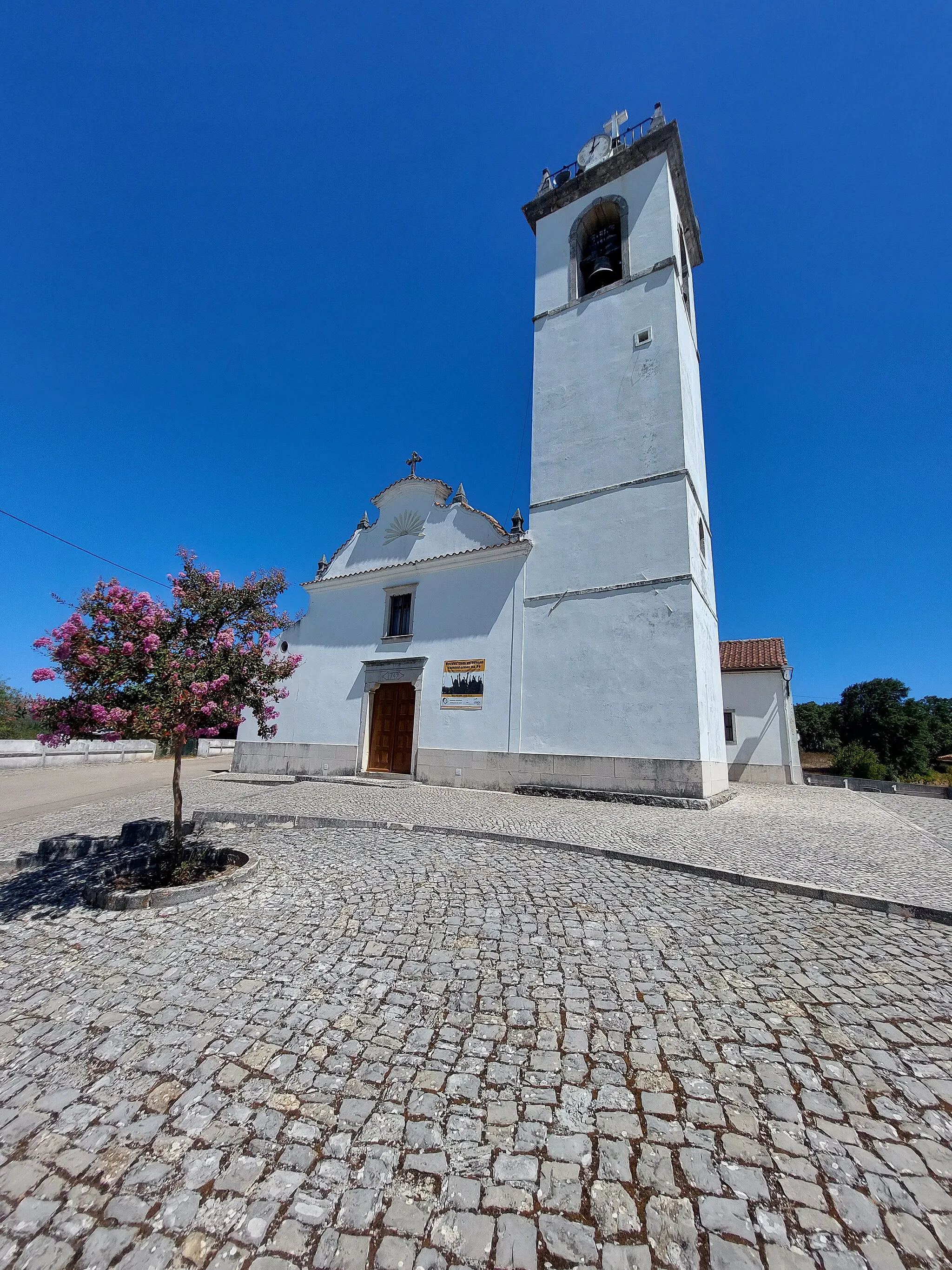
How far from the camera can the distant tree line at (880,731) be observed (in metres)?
33.2

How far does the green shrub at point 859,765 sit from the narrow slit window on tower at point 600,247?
2783 cm

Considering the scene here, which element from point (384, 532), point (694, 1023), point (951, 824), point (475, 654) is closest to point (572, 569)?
point (475, 654)

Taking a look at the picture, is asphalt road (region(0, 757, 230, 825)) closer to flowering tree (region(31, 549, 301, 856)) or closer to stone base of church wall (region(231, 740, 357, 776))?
stone base of church wall (region(231, 740, 357, 776))

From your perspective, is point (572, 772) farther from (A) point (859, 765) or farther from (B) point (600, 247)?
(A) point (859, 765)

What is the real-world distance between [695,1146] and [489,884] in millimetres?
3151

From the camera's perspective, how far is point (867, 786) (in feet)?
66.7

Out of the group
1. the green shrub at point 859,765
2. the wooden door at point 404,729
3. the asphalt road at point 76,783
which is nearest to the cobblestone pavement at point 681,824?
the asphalt road at point 76,783

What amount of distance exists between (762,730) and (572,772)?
1330 cm

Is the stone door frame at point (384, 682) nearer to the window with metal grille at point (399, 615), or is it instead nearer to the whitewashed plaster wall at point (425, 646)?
the whitewashed plaster wall at point (425, 646)

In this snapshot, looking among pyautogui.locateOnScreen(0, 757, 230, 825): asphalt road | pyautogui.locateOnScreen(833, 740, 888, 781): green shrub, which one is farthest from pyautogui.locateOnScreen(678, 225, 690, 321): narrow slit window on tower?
pyautogui.locateOnScreen(833, 740, 888, 781): green shrub

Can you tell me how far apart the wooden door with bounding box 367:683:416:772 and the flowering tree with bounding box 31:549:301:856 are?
391 inches

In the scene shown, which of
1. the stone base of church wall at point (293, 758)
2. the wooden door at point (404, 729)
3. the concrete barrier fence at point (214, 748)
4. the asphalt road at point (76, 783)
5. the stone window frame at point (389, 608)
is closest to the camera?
the asphalt road at point (76, 783)

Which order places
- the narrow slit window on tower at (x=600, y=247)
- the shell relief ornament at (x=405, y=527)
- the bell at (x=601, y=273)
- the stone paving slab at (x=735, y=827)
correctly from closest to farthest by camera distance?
the stone paving slab at (x=735, y=827) → the bell at (x=601, y=273) → the narrow slit window on tower at (x=600, y=247) → the shell relief ornament at (x=405, y=527)

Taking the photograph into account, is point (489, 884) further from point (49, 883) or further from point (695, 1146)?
point (49, 883)
